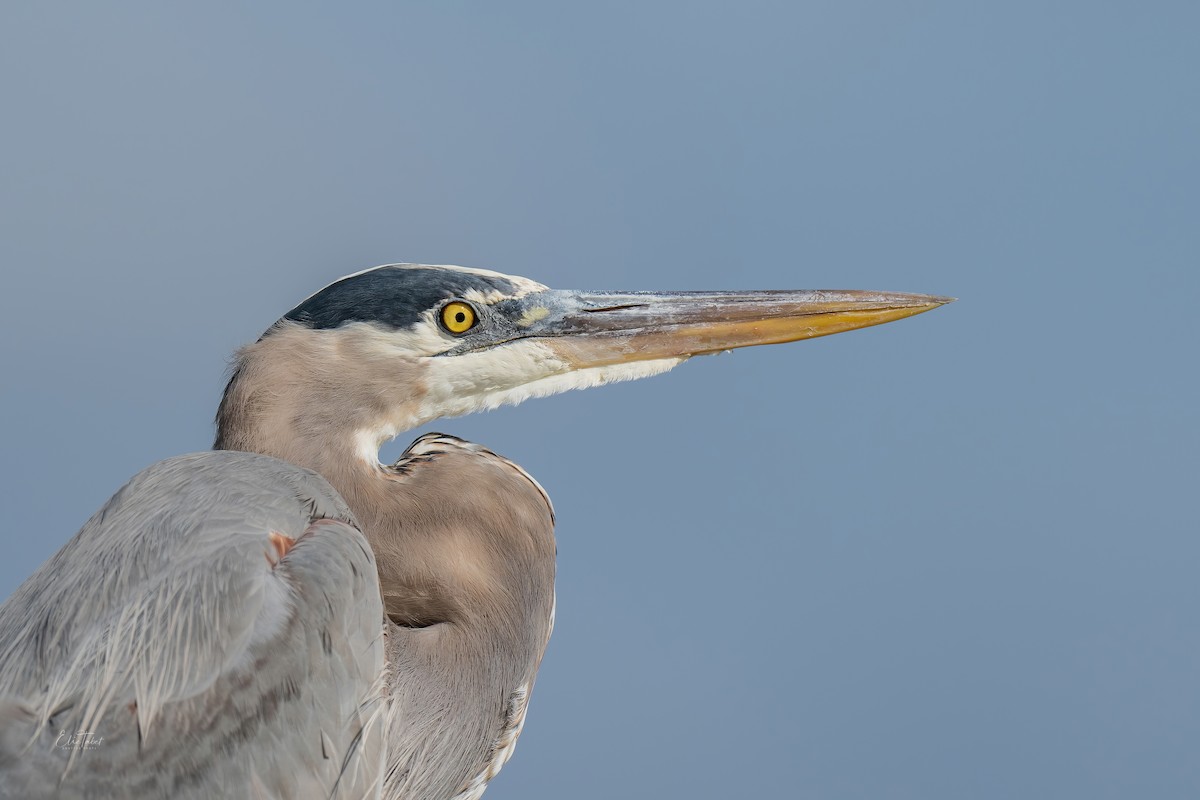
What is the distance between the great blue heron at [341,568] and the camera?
1424 mm

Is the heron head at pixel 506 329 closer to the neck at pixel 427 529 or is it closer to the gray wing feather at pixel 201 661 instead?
the neck at pixel 427 529

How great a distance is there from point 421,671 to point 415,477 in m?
0.32

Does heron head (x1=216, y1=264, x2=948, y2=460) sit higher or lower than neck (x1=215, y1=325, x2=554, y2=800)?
higher

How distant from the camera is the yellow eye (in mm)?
1978

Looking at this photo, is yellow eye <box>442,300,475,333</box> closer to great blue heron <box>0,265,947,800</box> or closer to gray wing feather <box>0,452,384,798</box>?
great blue heron <box>0,265,947,800</box>

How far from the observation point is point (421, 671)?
1.75 metres

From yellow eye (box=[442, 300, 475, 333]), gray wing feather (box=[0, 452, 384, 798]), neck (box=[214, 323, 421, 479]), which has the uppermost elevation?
yellow eye (box=[442, 300, 475, 333])

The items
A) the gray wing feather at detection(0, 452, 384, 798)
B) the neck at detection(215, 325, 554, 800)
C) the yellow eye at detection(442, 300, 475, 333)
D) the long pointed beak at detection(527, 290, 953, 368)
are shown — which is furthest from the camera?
the long pointed beak at detection(527, 290, 953, 368)

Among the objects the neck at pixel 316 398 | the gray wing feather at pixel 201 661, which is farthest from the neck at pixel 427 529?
the gray wing feather at pixel 201 661

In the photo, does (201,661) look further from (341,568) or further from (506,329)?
(506,329)

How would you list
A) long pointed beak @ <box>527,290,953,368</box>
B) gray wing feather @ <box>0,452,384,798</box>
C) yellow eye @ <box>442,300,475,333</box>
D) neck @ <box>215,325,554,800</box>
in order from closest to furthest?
gray wing feather @ <box>0,452,384,798</box> → neck @ <box>215,325,554,800</box> → yellow eye @ <box>442,300,475,333</box> → long pointed beak @ <box>527,290,953,368</box>

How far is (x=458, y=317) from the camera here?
199cm

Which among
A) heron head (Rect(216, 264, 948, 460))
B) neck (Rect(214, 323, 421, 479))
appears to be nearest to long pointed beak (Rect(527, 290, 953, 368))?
heron head (Rect(216, 264, 948, 460))

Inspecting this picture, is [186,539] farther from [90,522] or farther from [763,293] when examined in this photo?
[763,293]
